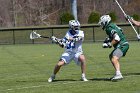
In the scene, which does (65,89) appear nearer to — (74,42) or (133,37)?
(74,42)

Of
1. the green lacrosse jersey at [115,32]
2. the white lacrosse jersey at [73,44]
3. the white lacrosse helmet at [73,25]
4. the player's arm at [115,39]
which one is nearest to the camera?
the player's arm at [115,39]

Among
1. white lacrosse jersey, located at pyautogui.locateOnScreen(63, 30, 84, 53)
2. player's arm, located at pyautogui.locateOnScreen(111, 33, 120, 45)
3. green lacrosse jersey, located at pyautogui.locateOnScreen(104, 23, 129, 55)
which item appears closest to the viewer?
player's arm, located at pyautogui.locateOnScreen(111, 33, 120, 45)

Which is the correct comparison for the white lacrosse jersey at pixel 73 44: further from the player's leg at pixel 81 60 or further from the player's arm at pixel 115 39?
the player's arm at pixel 115 39

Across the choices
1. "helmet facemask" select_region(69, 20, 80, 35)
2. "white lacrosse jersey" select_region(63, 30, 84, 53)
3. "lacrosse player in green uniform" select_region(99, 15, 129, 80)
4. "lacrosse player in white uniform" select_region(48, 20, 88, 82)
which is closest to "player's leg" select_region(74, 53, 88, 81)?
"lacrosse player in white uniform" select_region(48, 20, 88, 82)

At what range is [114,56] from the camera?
47.8ft

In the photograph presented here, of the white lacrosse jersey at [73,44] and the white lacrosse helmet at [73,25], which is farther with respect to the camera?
the white lacrosse jersey at [73,44]

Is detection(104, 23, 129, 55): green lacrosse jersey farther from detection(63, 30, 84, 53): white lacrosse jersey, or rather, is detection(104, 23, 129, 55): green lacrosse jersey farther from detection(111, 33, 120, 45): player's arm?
detection(63, 30, 84, 53): white lacrosse jersey

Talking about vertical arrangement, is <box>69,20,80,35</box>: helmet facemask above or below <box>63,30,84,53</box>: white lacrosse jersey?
above

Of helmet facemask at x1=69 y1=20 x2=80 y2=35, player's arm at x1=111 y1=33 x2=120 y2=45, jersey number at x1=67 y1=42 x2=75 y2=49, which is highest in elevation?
helmet facemask at x1=69 y1=20 x2=80 y2=35

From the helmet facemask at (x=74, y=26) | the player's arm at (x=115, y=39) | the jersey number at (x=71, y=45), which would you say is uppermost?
the helmet facemask at (x=74, y=26)

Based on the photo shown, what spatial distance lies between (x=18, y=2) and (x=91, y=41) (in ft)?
72.7

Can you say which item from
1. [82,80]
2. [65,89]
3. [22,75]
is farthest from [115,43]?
[22,75]

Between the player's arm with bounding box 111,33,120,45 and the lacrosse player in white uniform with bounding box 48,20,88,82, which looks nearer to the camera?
the player's arm with bounding box 111,33,120,45

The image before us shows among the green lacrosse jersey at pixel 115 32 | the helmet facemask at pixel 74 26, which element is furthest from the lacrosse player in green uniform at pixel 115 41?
the helmet facemask at pixel 74 26
